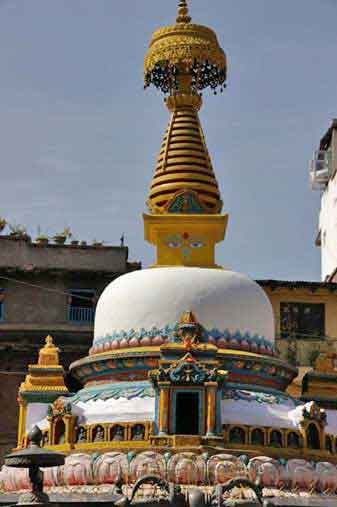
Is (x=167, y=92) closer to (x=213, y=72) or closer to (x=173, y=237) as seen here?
(x=213, y=72)

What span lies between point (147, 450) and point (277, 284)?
17.8 m

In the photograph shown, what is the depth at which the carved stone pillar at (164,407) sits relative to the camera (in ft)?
102

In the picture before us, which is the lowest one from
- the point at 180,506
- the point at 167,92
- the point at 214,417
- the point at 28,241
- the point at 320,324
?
the point at 180,506

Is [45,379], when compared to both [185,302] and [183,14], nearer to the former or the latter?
[185,302]

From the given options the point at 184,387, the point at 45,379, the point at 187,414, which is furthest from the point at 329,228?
the point at 184,387

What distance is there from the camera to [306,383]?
36344 millimetres

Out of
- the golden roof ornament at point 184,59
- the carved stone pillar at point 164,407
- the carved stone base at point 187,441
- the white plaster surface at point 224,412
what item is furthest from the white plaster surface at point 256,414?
the golden roof ornament at point 184,59

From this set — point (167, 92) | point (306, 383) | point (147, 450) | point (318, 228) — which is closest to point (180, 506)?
point (147, 450)

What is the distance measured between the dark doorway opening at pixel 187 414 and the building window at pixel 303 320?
52.2 feet

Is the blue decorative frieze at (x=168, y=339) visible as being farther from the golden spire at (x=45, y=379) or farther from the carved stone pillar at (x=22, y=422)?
the carved stone pillar at (x=22, y=422)

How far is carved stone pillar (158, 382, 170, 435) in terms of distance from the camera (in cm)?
3100

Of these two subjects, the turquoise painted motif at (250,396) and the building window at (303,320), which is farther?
the building window at (303,320)

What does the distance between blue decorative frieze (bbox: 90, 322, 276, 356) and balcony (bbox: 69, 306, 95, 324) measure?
38.7 feet

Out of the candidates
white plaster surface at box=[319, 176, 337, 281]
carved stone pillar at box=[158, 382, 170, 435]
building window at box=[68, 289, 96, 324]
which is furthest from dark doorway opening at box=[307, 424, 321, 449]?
white plaster surface at box=[319, 176, 337, 281]
